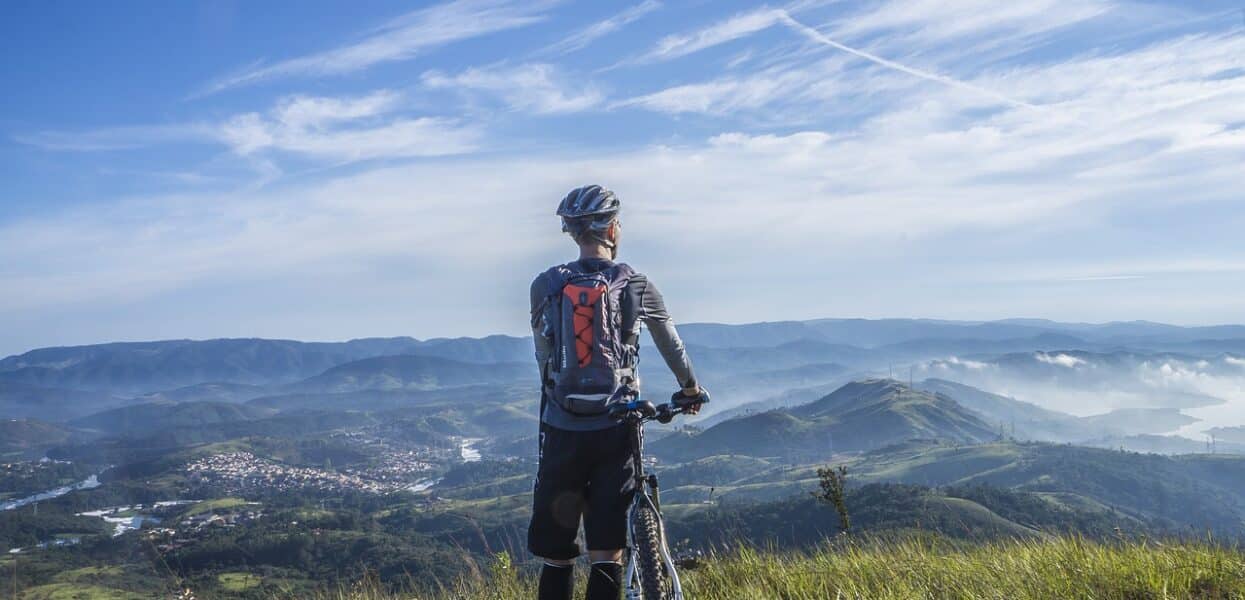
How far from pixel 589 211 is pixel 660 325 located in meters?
0.97

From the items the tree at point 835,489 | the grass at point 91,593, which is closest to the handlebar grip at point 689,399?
the tree at point 835,489

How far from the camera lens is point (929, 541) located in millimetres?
7559

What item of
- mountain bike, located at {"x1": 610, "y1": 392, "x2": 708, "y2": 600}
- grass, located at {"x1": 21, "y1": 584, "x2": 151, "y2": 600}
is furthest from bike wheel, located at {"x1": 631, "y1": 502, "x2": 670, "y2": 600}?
grass, located at {"x1": 21, "y1": 584, "x2": 151, "y2": 600}

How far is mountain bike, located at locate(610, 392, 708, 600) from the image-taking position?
494cm

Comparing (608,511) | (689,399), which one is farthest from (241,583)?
(689,399)

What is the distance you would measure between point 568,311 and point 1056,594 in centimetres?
378

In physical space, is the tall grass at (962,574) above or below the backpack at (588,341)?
below

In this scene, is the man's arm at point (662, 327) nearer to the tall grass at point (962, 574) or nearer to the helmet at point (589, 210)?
the helmet at point (589, 210)

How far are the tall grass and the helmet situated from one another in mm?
2976

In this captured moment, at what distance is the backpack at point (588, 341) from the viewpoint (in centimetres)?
521

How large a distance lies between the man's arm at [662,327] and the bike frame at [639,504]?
12.6 inches

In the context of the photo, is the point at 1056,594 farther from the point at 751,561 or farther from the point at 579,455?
the point at 579,455

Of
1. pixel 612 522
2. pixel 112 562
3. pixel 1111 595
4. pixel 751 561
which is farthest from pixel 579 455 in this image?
pixel 112 562

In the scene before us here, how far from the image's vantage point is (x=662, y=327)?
5473 mm
